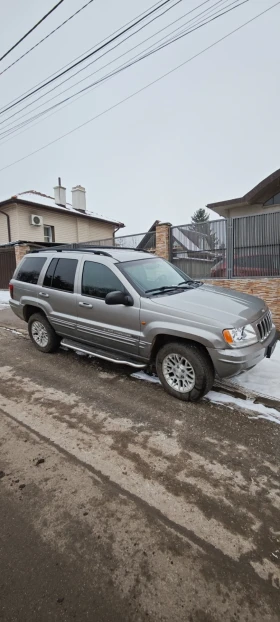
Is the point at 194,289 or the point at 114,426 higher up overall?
the point at 194,289

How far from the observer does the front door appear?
3.95m

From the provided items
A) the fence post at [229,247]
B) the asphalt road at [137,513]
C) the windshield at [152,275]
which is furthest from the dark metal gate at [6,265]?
the asphalt road at [137,513]

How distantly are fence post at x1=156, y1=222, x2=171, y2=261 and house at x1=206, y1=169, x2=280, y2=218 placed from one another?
5459 mm

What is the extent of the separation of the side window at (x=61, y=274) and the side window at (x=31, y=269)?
32 cm

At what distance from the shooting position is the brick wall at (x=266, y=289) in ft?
23.5

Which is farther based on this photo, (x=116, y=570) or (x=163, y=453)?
(x=163, y=453)

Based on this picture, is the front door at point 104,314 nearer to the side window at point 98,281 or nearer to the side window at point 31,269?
the side window at point 98,281

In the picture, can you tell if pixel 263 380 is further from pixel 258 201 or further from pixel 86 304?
pixel 258 201

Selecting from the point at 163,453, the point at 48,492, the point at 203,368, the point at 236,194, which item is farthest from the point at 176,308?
the point at 236,194

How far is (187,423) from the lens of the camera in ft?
10.5

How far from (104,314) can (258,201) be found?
1285 centimetres

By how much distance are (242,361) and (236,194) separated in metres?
101

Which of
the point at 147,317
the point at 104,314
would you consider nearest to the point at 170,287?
the point at 147,317

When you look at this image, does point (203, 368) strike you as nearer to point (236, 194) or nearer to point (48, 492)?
point (48, 492)
